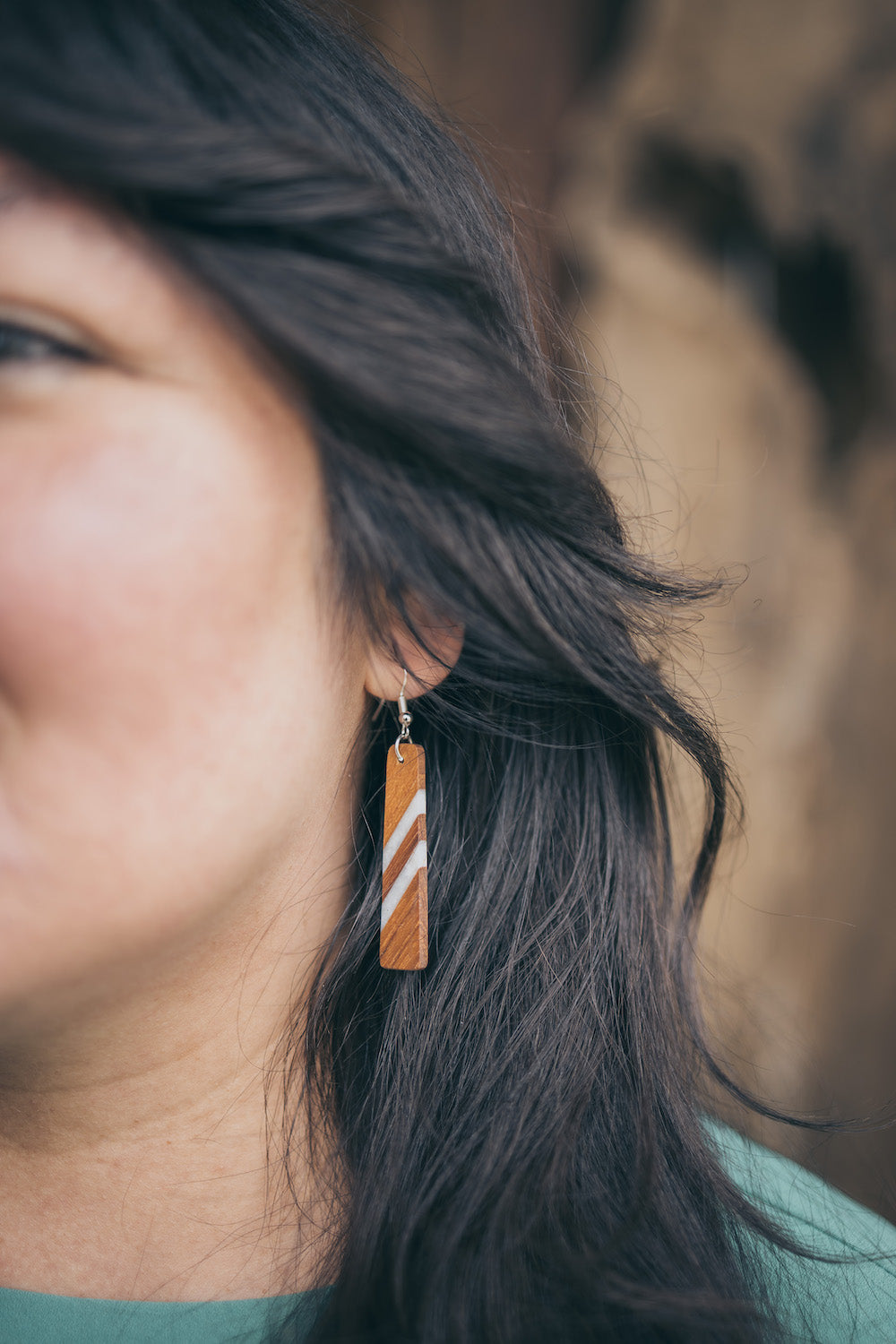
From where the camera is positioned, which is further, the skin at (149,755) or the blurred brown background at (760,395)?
the blurred brown background at (760,395)

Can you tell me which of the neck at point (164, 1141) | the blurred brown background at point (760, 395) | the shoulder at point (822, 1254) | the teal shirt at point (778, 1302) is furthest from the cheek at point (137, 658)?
the blurred brown background at point (760, 395)

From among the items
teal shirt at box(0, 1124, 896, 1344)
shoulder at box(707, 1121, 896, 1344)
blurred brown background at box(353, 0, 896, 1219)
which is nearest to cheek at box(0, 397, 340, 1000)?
teal shirt at box(0, 1124, 896, 1344)

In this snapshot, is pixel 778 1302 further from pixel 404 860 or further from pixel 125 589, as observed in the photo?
pixel 125 589

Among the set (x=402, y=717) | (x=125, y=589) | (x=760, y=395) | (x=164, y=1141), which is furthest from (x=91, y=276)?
(x=760, y=395)

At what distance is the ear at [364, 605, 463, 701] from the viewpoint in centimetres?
98

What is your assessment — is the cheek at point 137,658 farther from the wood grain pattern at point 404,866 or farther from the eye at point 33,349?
the wood grain pattern at point 404,866

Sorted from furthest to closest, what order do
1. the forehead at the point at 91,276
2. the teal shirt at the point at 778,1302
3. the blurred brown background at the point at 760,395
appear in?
the blurred brown background at the point at 760,395 < the teal shirt at the point at 778,1302 < the forehead at the point at 91,276

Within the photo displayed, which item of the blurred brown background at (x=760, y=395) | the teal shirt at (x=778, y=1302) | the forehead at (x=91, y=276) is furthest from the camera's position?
the blurred brown background at (x=760, y=395)

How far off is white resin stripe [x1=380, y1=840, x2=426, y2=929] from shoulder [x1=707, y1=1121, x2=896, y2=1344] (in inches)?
19.5

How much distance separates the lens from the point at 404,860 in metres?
0.97

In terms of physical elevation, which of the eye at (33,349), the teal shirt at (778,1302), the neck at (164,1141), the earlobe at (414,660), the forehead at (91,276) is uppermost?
the forehead at (91,276)

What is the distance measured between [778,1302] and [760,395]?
1.83 meters

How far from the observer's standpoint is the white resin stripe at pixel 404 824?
3.20ft

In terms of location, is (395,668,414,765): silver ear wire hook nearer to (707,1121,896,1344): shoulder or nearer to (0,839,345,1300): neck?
(0,839,345,1300): neck
